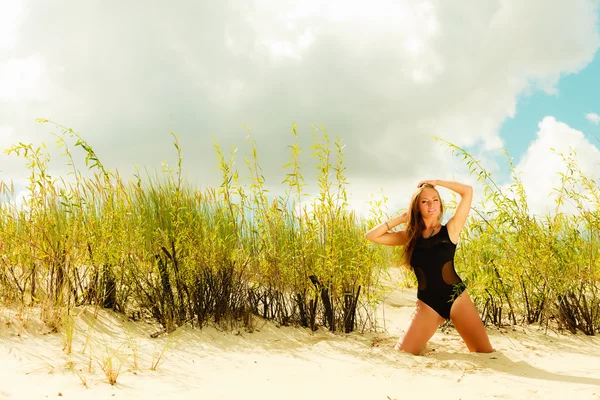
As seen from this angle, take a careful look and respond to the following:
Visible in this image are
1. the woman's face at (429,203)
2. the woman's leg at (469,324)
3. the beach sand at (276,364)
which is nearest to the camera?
the beach sand at (276,364)

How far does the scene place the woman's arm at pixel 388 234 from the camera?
4.39 m

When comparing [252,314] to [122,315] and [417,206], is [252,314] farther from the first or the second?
[417,206]

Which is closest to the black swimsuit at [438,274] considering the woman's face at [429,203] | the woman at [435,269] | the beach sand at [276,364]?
the woman at [435,269]

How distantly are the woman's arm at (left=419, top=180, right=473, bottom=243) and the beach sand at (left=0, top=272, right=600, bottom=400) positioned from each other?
1.05m

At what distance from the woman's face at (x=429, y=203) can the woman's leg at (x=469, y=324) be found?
72cm

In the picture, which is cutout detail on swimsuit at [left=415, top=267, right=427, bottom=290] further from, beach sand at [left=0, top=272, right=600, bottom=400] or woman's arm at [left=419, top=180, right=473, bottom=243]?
beach sand at [left=0, top=272, right=600, bottom=400]

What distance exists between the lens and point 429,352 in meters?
4.43

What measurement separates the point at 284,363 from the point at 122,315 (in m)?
1.92

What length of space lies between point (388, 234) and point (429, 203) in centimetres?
45

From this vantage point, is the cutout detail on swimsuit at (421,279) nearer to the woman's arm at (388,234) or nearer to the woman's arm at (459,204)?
the woman's arm at (388,234)

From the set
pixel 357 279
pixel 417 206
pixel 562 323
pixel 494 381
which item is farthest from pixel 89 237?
pixel 562 323


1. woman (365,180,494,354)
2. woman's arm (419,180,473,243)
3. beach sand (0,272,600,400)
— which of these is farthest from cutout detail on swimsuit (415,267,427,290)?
beach sand (0,272,600,400)

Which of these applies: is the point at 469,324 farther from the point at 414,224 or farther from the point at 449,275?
the point at 414,224

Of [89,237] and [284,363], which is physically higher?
[89,237]
